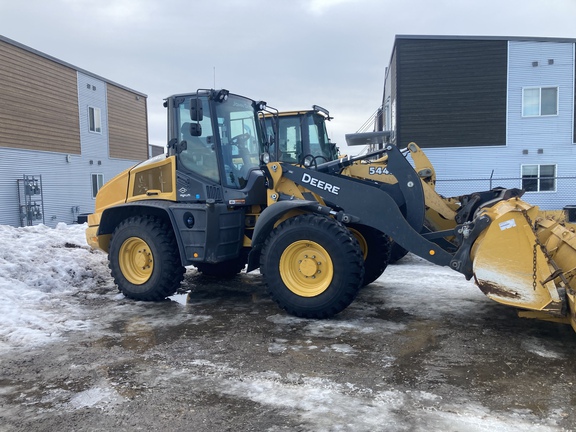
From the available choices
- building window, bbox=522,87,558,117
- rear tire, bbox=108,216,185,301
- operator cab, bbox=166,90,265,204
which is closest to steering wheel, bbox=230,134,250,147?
operator cab, bbox=166,90,265,204

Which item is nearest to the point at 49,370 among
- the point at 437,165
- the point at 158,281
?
the point at 158,281

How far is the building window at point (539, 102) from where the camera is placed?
17500mm

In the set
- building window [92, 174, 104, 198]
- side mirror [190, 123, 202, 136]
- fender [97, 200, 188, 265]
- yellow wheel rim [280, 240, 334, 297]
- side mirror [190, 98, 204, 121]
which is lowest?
yellow wheel rim [280, 240, 334, 297]

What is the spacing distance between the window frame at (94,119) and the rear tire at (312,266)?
1698 cm

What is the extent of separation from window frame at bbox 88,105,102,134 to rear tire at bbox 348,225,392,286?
16550 millimetres

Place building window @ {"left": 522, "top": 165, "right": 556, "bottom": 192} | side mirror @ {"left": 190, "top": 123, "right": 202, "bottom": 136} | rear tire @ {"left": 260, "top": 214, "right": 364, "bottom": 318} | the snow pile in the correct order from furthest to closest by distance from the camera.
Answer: building window @ {"left": 522, "top": 165, "right": 556, "bottom": 192}, side mirror @ {"left": 190, "top": 123, "right": 202, "bottom": 136}, the snow pile, rear tire @ {"left": 260, "top": 214, "right": 364, "bottom": 318}

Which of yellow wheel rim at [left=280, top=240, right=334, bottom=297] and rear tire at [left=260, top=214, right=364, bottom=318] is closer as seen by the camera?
rear tire at [left=260, top=214, right=364, bottom=318]

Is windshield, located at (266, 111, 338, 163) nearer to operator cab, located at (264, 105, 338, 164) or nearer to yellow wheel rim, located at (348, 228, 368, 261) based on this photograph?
operator cab, located at (264, 105, 338, 164)

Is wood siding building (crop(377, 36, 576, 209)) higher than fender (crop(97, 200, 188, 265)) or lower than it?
higher

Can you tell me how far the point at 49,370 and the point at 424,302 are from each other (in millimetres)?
4464

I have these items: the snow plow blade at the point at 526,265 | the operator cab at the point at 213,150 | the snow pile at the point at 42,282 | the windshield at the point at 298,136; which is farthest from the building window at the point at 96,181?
the snow plow blade at the point at 526,265

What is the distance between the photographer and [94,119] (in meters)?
20.2

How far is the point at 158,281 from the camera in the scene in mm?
6453

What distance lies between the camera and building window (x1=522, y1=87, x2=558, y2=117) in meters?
17.5
